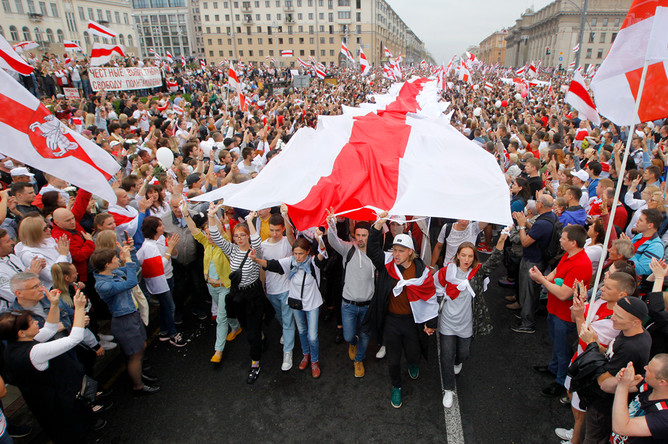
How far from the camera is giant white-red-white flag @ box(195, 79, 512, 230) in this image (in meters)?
4.11

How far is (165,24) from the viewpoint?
95.3m

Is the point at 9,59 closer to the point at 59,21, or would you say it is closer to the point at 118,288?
the point at 118,288

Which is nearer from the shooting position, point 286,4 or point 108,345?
point 108,345

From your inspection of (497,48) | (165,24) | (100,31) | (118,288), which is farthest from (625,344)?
(497,48)

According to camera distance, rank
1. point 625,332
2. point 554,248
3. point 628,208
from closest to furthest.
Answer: point 625,332
point 554,248
point 628,208

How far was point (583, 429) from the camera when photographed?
3.33 metres

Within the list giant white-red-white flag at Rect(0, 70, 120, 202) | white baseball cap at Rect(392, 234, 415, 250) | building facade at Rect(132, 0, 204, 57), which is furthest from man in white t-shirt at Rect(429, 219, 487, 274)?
building facade at Rect(132, 0, 204, 57)

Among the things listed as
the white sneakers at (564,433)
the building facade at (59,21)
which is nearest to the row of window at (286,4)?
the building facade at (59,21)

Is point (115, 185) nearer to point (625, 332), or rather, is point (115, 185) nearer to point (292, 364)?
point (292, 364)

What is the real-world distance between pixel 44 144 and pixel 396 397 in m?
4.04

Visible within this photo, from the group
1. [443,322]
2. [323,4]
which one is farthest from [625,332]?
[323,4]

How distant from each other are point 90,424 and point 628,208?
309 inches

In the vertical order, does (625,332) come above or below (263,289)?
above

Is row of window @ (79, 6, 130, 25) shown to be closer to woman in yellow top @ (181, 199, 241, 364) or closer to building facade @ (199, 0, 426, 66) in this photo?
building facade @ (199, 0, 426, 66)
